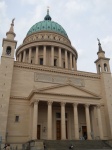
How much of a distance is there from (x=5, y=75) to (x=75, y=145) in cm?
1493

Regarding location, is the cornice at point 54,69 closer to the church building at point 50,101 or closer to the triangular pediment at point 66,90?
the church building at point 50,101

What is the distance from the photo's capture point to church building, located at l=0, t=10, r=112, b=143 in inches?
1052

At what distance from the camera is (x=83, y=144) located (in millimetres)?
24406

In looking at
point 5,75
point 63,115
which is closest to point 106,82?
point 63,115

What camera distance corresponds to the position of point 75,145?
78.2 ft

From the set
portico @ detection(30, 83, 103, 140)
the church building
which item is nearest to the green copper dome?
the church building

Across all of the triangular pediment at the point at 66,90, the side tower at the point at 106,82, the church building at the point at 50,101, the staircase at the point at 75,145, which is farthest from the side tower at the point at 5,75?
the side tower at the point at 106,82

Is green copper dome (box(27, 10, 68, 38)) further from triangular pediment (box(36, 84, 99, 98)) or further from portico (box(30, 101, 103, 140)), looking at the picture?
portico (box(30, 101, 103, 140))

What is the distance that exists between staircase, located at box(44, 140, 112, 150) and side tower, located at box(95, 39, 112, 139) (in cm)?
646

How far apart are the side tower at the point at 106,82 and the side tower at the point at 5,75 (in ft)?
57.2

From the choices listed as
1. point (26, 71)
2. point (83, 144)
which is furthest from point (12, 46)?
point (83, 144)

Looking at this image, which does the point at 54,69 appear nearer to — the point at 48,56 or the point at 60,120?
the point at 60,120

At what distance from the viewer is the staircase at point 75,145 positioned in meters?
22.6

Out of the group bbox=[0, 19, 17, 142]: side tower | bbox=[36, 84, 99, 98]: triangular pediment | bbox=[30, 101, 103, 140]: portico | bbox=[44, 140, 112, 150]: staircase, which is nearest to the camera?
bbox=[44, 140, 112, 150]: staircase
